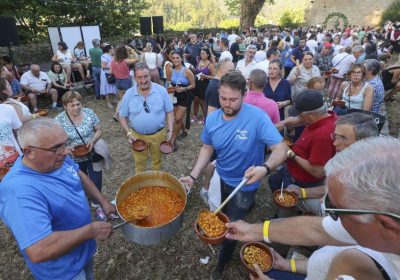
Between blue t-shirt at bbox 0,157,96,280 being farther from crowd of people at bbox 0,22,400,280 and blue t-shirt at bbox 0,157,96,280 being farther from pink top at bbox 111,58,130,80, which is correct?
pink top at bbox 111,58,130,80

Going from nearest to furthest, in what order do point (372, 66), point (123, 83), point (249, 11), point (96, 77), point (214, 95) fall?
point (214, 95) < point (372, 66) < point (123, 83) < point (96, 77) < point (249, 11)

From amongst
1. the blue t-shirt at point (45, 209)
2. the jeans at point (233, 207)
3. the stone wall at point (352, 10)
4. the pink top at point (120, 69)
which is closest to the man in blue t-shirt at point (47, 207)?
the blue t-shirt at point (45, 209)

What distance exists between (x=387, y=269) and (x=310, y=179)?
2.05 m

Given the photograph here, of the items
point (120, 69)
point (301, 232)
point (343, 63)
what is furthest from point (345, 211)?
point (343, 63)

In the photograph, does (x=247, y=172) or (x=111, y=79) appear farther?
(x=111, y=79)

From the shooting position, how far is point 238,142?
270 centimetres

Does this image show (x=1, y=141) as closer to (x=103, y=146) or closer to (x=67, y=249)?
→ (x=103, y=146)

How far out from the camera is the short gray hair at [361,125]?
7.89 ft

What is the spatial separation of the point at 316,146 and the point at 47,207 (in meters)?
2.53

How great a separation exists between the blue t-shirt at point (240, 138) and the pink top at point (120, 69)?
231 inches

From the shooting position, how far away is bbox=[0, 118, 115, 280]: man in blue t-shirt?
1.62 metres

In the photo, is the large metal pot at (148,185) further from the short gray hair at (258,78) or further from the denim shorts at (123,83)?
the denim shorts at (123,83)

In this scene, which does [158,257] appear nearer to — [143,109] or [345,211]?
[143,109]

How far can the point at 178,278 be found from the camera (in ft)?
10.4
